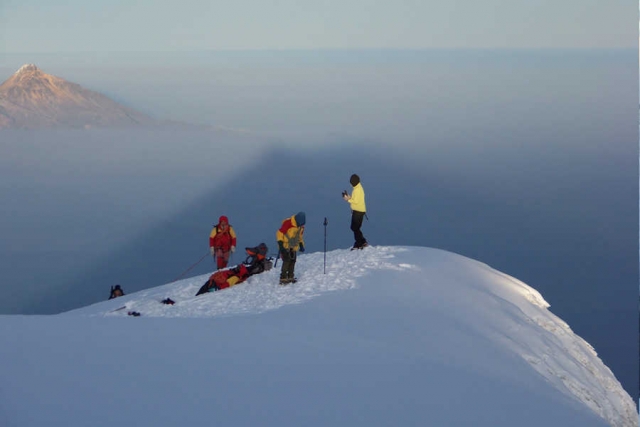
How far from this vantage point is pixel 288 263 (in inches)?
585

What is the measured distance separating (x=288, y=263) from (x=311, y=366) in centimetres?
672

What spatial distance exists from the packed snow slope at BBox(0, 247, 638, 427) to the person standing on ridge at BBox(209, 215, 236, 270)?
3421 millimetres

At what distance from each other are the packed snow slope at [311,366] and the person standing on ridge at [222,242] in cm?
342

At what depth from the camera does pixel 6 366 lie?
23.6 feet

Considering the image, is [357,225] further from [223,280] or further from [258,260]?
[223,280]

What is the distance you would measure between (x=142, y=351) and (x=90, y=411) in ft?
5.36

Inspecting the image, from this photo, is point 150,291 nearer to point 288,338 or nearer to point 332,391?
point 288,338

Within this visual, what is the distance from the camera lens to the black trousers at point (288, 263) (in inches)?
575

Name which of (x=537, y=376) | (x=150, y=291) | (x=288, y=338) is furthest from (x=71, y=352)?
(x=150, y=291)

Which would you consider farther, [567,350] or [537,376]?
[567,350]

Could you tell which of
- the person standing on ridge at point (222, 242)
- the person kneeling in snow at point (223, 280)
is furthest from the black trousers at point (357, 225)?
the person standing on ridge at point (222, 242)

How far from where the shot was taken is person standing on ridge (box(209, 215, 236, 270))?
57.7 feet

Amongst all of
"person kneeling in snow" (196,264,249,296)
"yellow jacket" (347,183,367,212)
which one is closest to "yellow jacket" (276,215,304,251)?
"person kneeling in snow" (196,264,249,296)

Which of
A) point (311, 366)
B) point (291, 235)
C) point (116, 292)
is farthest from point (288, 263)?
point (116, 292)
